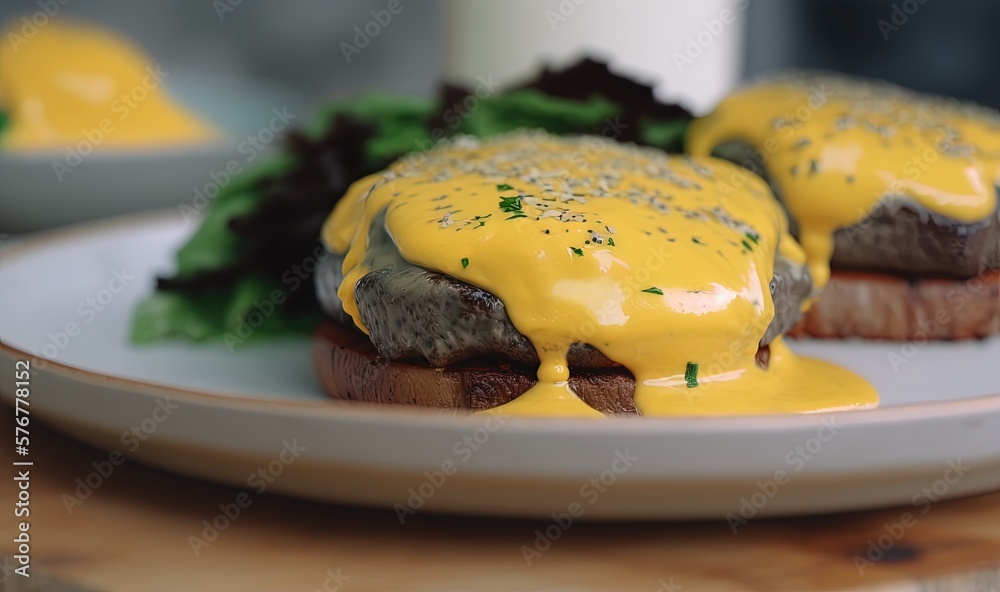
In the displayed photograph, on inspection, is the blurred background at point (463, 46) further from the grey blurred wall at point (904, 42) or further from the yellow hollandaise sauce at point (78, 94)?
the yellow hollandaise sauce at point (78, 94)

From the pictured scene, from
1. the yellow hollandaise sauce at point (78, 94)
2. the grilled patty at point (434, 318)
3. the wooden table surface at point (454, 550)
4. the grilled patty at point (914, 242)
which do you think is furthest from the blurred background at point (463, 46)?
the wooden table surface at point (454, 550)

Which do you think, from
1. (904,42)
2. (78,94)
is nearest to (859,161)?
(78,94)

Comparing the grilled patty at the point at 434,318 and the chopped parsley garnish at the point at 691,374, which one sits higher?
the grilled patty at the point at 434,318

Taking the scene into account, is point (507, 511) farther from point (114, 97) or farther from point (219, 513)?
point (114, 97)

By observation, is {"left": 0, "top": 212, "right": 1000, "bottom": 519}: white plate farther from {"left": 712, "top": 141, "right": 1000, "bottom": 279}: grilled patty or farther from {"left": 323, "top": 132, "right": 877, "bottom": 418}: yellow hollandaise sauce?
{"left": 712, "top": 141, "right": 1000, "bottom": 279}: grilled patty

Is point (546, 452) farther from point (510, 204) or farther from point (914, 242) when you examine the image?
point (914, 242)

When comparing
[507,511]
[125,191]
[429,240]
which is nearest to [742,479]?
[507,511]

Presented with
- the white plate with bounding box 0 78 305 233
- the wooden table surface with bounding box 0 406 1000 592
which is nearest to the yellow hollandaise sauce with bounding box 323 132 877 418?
the wooden table surface with bounding box 0 406 1000 592
